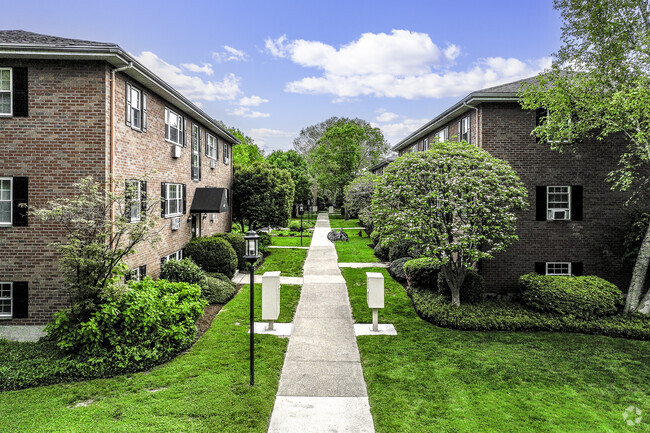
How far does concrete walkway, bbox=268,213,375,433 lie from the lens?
5.85m

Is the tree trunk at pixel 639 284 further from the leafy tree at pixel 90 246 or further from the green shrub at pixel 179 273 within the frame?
the leafy tree at pixel 90 246

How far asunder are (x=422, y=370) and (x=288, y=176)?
1948 cm

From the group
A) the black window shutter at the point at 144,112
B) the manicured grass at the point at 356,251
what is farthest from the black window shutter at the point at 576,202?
the black window shutter at the point at 144,112

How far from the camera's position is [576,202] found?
1327 cm

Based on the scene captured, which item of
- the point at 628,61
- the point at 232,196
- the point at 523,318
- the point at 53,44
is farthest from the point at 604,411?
the point at 232,196

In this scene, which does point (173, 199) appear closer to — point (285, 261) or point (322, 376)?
point (285, 261)

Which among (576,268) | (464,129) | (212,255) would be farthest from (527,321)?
(212,255)

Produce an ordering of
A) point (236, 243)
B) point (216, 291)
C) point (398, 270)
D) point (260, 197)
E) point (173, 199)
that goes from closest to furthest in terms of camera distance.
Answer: point (216, 291), point (173, 199), point (398, 270), point (236, 243), point (260, 197)

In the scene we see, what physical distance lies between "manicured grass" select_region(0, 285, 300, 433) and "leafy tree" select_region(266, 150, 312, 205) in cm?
3827

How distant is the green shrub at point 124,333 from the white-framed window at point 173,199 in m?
5.26

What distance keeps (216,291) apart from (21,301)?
5.09 metres

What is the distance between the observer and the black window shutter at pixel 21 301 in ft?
30.7

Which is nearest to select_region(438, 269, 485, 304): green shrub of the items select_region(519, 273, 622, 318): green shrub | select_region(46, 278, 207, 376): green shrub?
select_region(519, 273, 622, 318): green shrub

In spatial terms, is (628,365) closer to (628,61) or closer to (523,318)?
(523,318)
